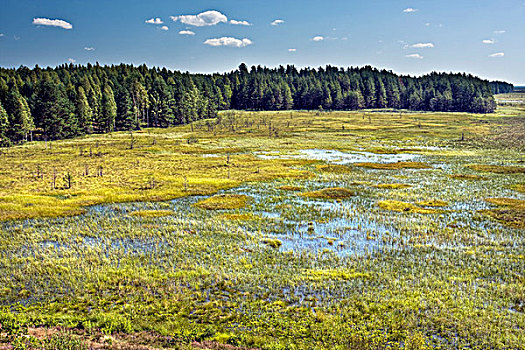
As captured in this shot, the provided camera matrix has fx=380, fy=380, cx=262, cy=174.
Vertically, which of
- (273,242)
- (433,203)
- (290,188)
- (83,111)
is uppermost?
(83,111)

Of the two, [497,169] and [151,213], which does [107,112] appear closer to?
[151,213]

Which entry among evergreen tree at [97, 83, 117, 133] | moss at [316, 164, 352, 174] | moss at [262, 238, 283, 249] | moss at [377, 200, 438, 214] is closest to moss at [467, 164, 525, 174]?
moss at [316, 164, 352, 174]

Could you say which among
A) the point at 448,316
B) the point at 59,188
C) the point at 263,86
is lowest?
the point at 448,316

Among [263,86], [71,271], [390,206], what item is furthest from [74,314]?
[263,86]

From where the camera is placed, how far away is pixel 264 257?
76.6 ft

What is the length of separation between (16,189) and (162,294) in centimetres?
3353

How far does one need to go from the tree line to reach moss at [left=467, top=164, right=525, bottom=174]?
91925 millimetres

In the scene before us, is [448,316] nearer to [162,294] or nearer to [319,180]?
[162,294]

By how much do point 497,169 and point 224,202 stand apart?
4100 centimetres

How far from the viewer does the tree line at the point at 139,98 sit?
9625 cm

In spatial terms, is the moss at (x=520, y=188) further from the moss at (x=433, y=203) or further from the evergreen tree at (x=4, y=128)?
the evergreen tree at (x=4, y=128)

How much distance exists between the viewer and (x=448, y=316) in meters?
16.3

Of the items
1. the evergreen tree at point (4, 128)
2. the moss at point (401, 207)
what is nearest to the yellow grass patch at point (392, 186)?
→ the moss at point (401, 207)

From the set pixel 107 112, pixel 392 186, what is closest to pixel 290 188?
pixel 392 186
